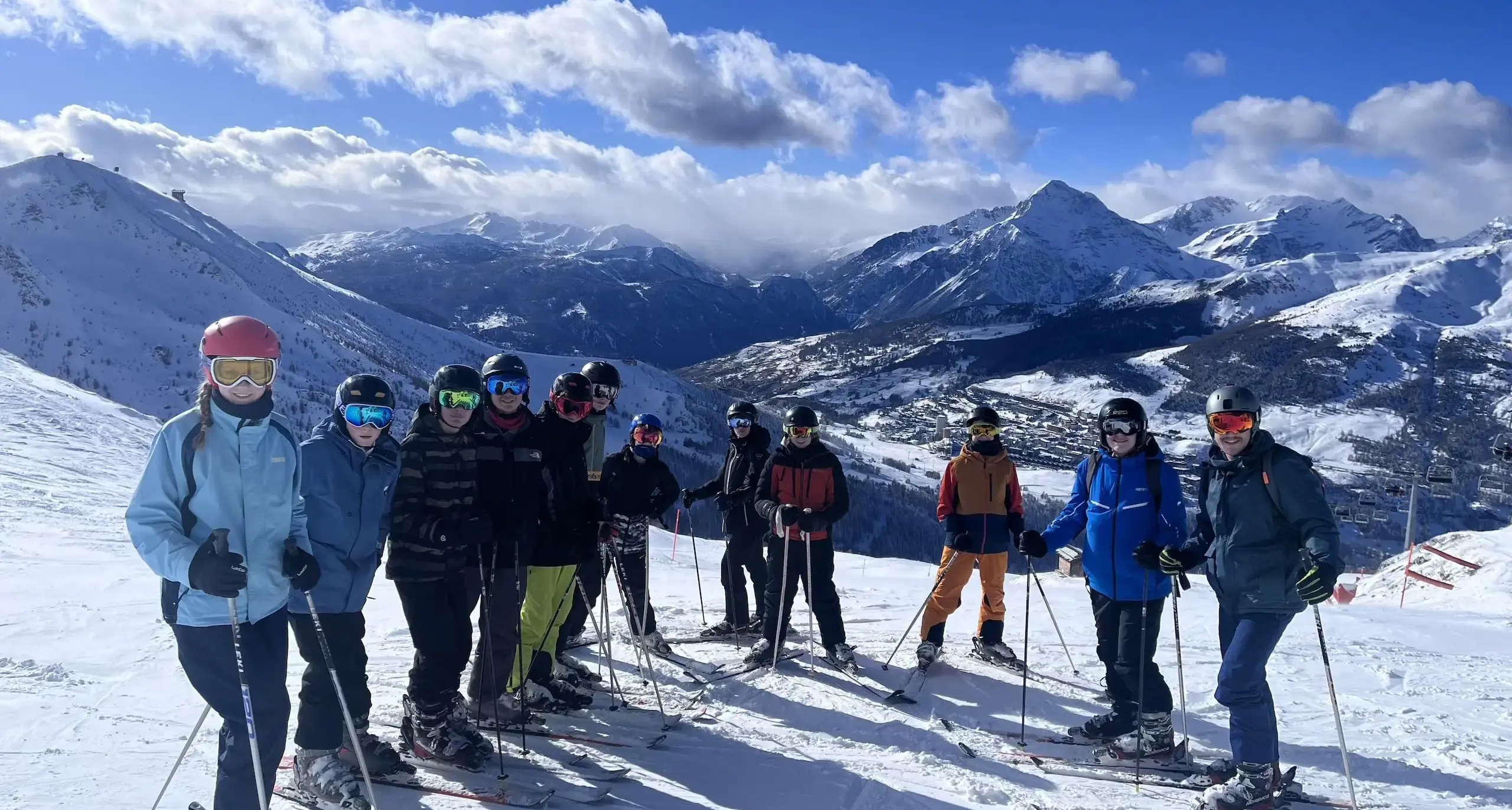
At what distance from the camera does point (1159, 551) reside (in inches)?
216

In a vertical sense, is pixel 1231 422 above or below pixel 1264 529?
above

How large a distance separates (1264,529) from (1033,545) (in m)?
1.80

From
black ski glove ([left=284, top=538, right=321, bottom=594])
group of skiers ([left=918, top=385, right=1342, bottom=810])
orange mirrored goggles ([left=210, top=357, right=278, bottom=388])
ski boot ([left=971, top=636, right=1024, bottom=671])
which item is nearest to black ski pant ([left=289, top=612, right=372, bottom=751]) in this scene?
black ski glove ([left=284, top=538, right=321, bottom=594])

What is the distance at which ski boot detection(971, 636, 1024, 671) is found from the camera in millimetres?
7707

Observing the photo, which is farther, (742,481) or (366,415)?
(742,481)

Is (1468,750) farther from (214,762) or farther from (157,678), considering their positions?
(157,678)

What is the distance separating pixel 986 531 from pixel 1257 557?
2.83 m

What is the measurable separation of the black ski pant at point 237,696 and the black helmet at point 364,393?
1270 millimetres

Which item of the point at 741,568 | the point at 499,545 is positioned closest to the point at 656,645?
the point at 741,568

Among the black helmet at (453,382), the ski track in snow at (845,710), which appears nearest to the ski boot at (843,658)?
the ski track in snow at (845,710)

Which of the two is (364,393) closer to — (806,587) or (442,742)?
(442,742)

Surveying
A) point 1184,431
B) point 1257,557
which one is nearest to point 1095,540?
point 1257,557

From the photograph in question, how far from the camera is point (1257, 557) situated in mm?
4840

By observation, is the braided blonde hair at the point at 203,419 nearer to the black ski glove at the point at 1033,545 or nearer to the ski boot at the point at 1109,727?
the black ski glove at the point at 1033,545
